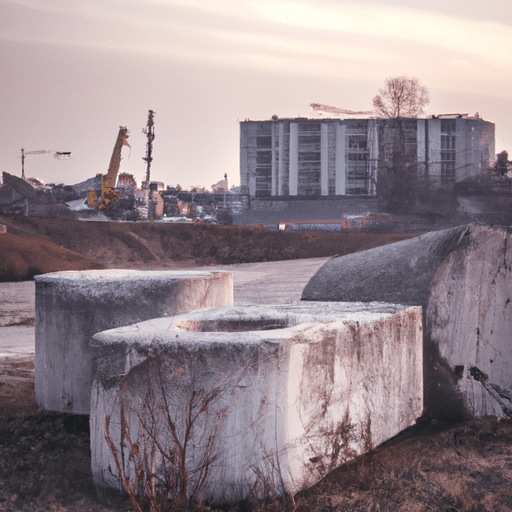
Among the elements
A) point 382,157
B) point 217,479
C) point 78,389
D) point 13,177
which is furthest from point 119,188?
point 217,479

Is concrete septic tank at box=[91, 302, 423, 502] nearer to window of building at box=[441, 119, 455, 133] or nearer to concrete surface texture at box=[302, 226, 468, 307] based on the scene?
concrete surface texture at box=[302, 226, 468, 307]

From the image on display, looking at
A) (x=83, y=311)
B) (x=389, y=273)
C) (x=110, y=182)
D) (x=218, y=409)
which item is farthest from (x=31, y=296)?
(x=110, y=182)

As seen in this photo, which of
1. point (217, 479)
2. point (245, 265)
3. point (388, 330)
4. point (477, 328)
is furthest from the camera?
point (245, 265)

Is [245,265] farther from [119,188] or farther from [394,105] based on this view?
[119,188]

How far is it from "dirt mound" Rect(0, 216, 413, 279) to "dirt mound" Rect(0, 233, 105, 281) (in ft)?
15.3

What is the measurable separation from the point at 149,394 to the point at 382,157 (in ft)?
81.4

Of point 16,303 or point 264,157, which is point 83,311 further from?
point 264,157

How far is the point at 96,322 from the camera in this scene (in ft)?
14.8

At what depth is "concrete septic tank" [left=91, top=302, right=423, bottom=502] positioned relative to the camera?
287 cm

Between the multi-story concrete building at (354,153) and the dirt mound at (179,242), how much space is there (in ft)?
21.1

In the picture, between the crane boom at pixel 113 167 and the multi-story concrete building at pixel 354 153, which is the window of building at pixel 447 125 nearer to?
the multi-story concrete building at pixel 354 153

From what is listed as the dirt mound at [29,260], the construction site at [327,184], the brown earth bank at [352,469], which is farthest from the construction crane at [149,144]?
the brown earth bank at [352,469]

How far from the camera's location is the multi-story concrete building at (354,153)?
85.8 feet

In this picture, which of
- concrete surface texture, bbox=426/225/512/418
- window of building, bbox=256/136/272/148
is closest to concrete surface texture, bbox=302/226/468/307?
concrete surface texture, bbox=426/225/512/418
